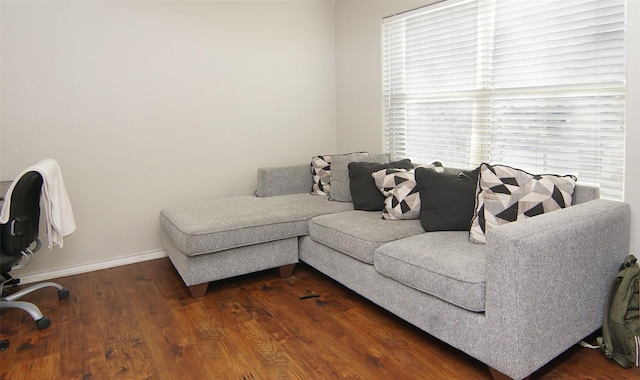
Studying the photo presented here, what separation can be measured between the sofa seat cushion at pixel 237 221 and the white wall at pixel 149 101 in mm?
532

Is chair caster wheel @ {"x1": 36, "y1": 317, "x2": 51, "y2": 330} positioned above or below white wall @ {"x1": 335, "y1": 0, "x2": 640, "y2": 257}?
below

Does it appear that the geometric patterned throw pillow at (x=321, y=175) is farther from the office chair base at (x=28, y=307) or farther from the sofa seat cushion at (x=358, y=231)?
the office chair base at (x=28, y=307)

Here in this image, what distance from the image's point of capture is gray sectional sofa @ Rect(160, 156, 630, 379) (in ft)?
6.22

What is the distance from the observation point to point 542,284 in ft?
6.27

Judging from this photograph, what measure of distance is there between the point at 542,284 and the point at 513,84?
164 centimetres

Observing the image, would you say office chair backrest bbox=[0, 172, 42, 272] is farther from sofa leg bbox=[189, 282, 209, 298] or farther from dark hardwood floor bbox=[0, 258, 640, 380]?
sofa leg bbox=[189, 282, 209, 298]

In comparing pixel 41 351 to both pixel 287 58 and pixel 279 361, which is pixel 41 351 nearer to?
pixel 279 361

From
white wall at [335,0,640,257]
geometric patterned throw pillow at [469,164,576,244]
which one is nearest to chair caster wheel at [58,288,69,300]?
geometric patterned throw pillow at [469,164,576,244]

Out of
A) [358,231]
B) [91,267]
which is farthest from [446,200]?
[91,267]

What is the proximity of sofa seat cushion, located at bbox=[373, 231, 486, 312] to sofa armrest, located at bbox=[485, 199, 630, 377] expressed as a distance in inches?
4.0

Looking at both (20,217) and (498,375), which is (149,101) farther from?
(498,375)

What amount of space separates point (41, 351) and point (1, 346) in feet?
0.73

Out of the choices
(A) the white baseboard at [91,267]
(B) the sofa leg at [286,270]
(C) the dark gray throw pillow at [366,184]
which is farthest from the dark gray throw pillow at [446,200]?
(A) the white baseboard at [91,267]

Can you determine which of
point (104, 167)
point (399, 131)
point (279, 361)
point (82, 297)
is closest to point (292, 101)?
point (399, 131)
